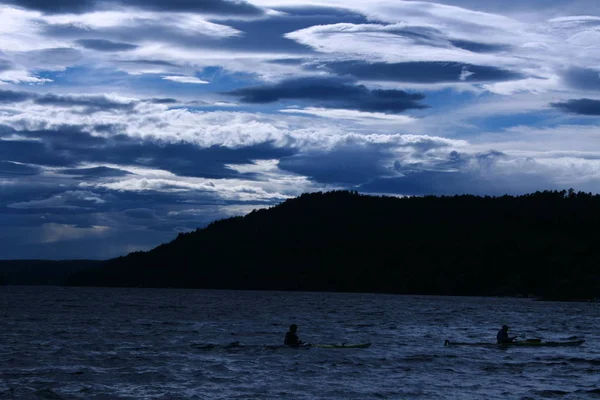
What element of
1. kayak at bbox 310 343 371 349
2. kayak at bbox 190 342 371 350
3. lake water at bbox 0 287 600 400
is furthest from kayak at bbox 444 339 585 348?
kayak at bbox 190 342 371 350

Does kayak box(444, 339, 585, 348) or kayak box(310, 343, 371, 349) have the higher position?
kayak box(310, 343, 371, 349)

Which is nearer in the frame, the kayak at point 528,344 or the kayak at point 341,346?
the kayak at point 341,346

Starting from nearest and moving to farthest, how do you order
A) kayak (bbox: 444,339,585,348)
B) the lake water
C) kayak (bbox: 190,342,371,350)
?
the lake water, kayak (bbox: 190,342,371,350), kayak (bbox: 444,339,585,348)

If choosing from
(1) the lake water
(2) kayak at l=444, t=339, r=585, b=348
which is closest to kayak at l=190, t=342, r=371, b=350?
(1) the lake water

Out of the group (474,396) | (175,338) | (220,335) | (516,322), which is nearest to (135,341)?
(175,338)

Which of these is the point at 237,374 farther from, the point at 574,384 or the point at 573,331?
the point at 573,331

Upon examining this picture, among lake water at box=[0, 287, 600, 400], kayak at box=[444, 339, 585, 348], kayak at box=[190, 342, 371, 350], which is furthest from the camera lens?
kayak at box=[444, 339, 585, 348]

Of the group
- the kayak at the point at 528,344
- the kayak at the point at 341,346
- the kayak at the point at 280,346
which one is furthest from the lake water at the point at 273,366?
the kayak at the point at 528,344

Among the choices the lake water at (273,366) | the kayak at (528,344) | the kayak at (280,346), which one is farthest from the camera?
the kayak at (528,344)

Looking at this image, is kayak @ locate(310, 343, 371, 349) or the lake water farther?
kayak @ locate(310, 343, 371, 349)

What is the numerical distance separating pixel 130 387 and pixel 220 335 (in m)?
29.2

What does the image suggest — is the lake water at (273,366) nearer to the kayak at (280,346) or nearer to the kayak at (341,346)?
the kayak at (280,346)

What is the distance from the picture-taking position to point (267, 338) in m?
63.6

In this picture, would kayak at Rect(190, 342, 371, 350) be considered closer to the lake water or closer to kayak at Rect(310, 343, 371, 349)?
kayak at Rect(310, 343, 371, 349)
